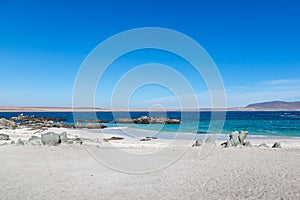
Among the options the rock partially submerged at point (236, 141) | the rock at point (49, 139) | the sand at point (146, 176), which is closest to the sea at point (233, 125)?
the rock partially submerged at point (236, 141)

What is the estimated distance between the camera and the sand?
741cm

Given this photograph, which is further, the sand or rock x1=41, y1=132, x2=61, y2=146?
rock x1=41, y1=132, x2=61, y2=146

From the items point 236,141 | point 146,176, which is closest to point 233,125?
point 236,141

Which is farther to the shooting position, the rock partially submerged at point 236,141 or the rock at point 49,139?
the rock partially submerged at point 236,141

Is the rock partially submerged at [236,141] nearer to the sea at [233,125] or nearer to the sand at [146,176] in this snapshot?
the sand at [146,176]

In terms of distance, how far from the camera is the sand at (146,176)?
741 cm

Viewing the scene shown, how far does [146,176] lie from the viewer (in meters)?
9.67

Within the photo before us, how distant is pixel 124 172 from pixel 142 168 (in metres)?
0.93

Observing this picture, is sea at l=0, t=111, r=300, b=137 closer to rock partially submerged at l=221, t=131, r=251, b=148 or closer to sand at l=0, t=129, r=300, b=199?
rock partially submerged at l=221, t=131, r=251, b=148

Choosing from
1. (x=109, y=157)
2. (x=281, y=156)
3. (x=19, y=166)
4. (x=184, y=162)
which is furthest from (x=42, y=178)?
(x=281, y=156)

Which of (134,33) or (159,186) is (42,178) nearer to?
(159,186)

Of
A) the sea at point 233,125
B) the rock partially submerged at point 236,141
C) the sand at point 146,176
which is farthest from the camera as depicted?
the sea at point 233,125

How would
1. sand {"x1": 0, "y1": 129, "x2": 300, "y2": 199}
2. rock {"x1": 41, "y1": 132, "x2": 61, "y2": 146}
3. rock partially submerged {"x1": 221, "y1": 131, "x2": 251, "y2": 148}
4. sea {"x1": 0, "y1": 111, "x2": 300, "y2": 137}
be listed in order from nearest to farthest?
sand {"x1": 0, "y1": 129, "x2": 300, "y2": 199} < rock {"x1": 41, "y1": 132, "x2": 61, "y2": 146} < rock partially submerged {"x1": 221, "y1": 131, "x2": 251, "y2": 148} < sea {"x1": 0, "y1": 111, "x2": 300, "y2": 137}

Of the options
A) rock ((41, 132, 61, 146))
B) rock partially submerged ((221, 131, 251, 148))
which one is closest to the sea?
rock partially submerged ((221, 131, 251, 148))
